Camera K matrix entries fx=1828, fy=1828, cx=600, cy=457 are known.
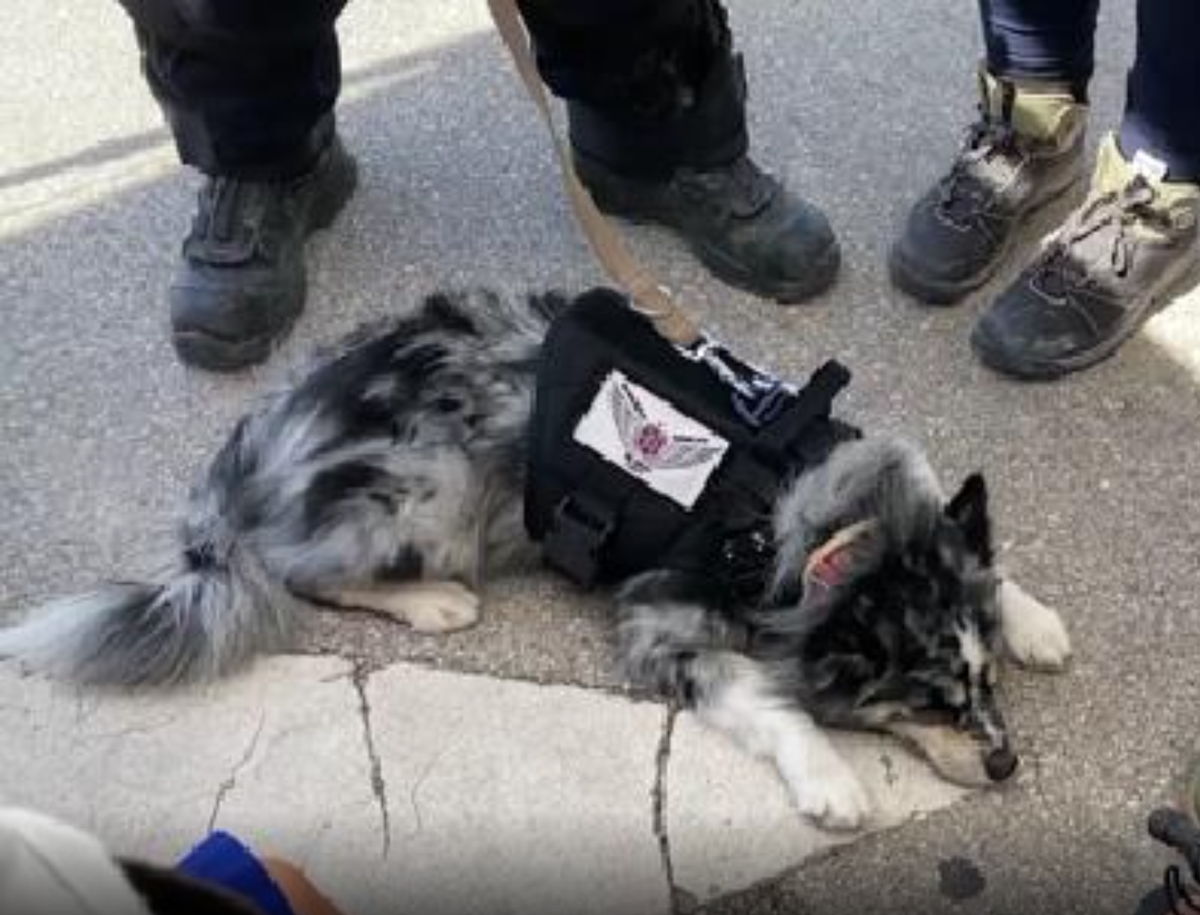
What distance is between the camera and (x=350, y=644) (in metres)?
2.70

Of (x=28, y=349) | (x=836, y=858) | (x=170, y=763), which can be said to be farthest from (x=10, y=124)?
(x=836, y=858)

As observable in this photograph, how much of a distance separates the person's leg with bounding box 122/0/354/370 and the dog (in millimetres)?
483

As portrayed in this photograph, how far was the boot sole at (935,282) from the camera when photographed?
331cm

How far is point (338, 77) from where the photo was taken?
3.29 metres

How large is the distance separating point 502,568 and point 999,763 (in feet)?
2.66

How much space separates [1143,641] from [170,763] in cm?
141

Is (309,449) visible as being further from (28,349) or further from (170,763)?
(28,349)

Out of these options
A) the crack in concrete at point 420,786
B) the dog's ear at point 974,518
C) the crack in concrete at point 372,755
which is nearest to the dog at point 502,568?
the dog's ear at point 974,518

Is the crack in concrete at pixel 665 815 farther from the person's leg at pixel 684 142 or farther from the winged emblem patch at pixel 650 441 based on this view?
the person's leg at pixel 684 142

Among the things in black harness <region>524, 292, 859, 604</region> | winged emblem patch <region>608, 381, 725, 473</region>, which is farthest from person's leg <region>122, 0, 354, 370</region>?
winged emblem patch <region>608, 381, 725, 473</region>

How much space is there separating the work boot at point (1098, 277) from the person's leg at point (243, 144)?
124 centimetres

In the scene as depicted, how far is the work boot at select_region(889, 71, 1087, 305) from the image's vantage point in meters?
3.31

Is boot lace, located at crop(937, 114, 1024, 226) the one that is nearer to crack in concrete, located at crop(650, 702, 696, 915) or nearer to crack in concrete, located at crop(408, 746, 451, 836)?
crack in concrete, located at crop(650, 702, 696, 915)

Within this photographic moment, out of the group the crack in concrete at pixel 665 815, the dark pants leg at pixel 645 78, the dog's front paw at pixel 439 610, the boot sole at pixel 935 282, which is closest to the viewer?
the crack in concrete at pixel 665 815
